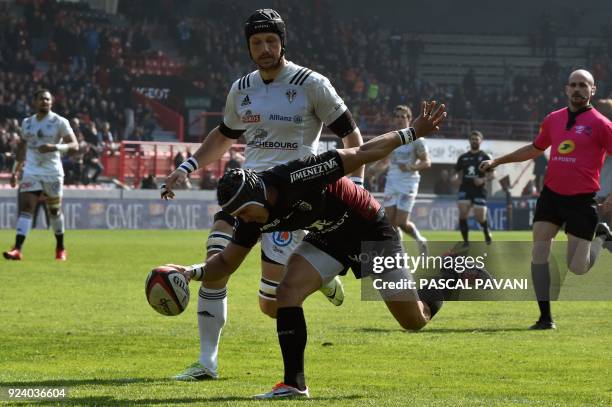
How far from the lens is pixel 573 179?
11.4 metres

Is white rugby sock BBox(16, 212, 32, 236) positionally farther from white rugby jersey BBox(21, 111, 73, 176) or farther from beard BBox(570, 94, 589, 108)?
beard BBox(570, 94, 589, 108)

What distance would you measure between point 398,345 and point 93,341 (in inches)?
101

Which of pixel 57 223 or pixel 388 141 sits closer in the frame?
pixel 388 141

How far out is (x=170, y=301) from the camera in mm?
6973

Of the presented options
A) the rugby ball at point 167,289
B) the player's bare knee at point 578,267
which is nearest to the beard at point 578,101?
the player's bare knee at point 578,267

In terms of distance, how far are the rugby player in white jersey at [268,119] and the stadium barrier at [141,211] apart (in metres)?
24.6

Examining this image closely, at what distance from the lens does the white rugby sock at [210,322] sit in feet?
26.2

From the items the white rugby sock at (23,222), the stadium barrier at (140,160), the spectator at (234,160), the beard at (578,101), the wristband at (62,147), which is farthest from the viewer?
the stadium barrier at (140,160)

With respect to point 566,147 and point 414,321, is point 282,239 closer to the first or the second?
point 414,321

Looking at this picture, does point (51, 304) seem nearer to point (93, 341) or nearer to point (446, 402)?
point (93, 341)

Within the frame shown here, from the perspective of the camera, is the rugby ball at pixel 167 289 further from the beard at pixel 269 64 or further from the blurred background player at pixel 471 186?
the blurred background player at pixel 471 186

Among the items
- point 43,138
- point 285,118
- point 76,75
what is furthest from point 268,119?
point 76,75

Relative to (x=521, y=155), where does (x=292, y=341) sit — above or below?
below

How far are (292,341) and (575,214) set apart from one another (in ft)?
17.0
